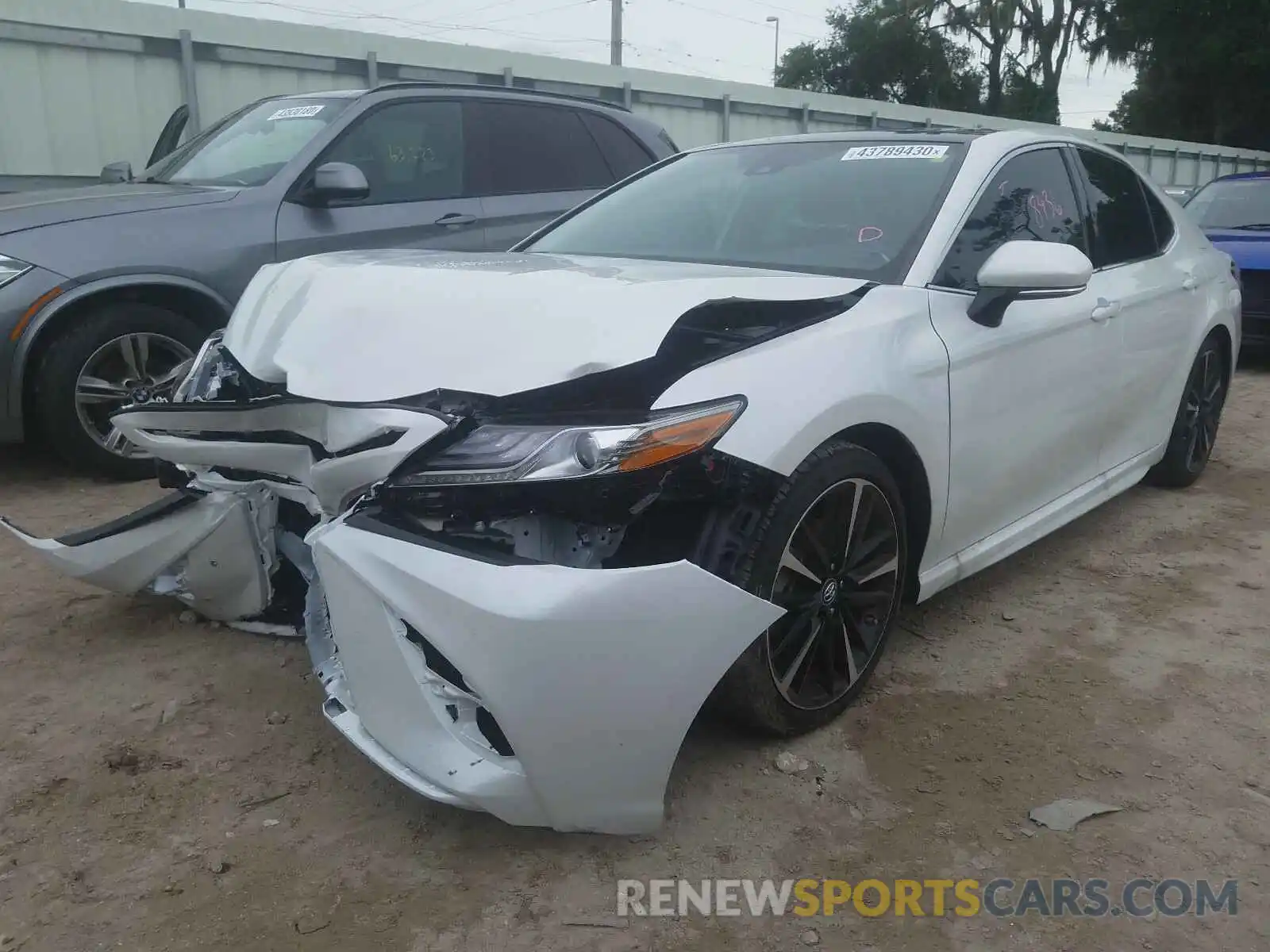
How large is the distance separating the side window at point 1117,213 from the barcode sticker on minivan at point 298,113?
3559 millimetres

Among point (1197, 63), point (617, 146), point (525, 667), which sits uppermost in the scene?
point (1197, 63)

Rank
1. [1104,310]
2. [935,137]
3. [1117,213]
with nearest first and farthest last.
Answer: [935,137]
[1104,310]
[1117,213]

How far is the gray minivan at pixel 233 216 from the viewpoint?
430cm

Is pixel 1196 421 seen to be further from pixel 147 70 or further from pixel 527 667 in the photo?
pixel 147 70

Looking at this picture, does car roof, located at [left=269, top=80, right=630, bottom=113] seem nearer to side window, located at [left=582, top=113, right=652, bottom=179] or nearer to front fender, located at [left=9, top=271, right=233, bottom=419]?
side window, located at [left=582, top=113, right=652, bottom=179]

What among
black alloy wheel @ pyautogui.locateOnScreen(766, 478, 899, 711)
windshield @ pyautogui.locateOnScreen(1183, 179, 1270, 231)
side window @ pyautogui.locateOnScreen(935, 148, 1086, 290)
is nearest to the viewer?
black alloy wheel @ pyautogui.locateOnScreen(766, 478, 899, 711)

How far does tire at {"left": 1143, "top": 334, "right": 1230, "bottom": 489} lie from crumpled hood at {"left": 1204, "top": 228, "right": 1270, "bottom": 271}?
11.1ft

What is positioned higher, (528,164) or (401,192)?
(528,164)

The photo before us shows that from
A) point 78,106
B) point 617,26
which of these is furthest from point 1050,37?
point 78,106

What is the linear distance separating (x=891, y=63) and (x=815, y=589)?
1933 inches

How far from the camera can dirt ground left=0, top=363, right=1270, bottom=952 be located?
2.00 meters

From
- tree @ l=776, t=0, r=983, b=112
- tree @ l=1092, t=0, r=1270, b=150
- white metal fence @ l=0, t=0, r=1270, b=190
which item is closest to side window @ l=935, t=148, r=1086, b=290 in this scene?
white metal fence @ l=0, t=0, r=1270, b=190

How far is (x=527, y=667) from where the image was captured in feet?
6.27

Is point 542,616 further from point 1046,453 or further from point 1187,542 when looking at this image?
point 1187,542
